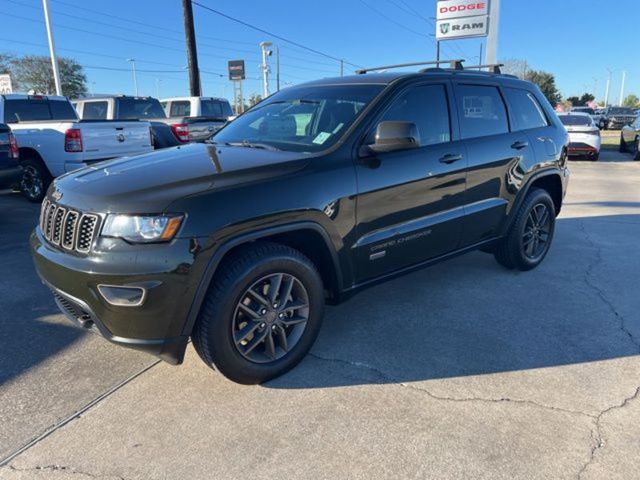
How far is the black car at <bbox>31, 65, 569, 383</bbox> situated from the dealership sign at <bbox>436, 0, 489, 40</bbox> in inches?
592

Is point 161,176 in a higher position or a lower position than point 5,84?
lower

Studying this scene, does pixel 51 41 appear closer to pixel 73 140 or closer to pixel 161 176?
pixel 73 140

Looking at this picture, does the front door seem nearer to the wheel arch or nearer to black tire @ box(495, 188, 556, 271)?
the wheel arch

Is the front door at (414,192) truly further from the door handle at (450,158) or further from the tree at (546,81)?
the tree at (546,81)

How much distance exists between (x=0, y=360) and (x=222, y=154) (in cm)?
196

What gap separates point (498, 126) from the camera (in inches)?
180

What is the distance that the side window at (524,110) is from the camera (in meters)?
4.80

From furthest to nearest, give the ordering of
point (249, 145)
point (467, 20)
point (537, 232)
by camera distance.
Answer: point (467, 20)
point (537, 232)
point (249, 145)

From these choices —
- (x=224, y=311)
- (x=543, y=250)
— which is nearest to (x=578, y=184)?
(x=543, y=250)

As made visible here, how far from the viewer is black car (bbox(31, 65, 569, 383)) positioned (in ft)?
8.54

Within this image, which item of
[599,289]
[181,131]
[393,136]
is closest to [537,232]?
[599,289]

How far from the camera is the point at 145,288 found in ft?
8.34

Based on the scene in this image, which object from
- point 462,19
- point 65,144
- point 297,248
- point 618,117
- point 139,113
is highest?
point 462,19

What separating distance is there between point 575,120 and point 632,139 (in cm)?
298
